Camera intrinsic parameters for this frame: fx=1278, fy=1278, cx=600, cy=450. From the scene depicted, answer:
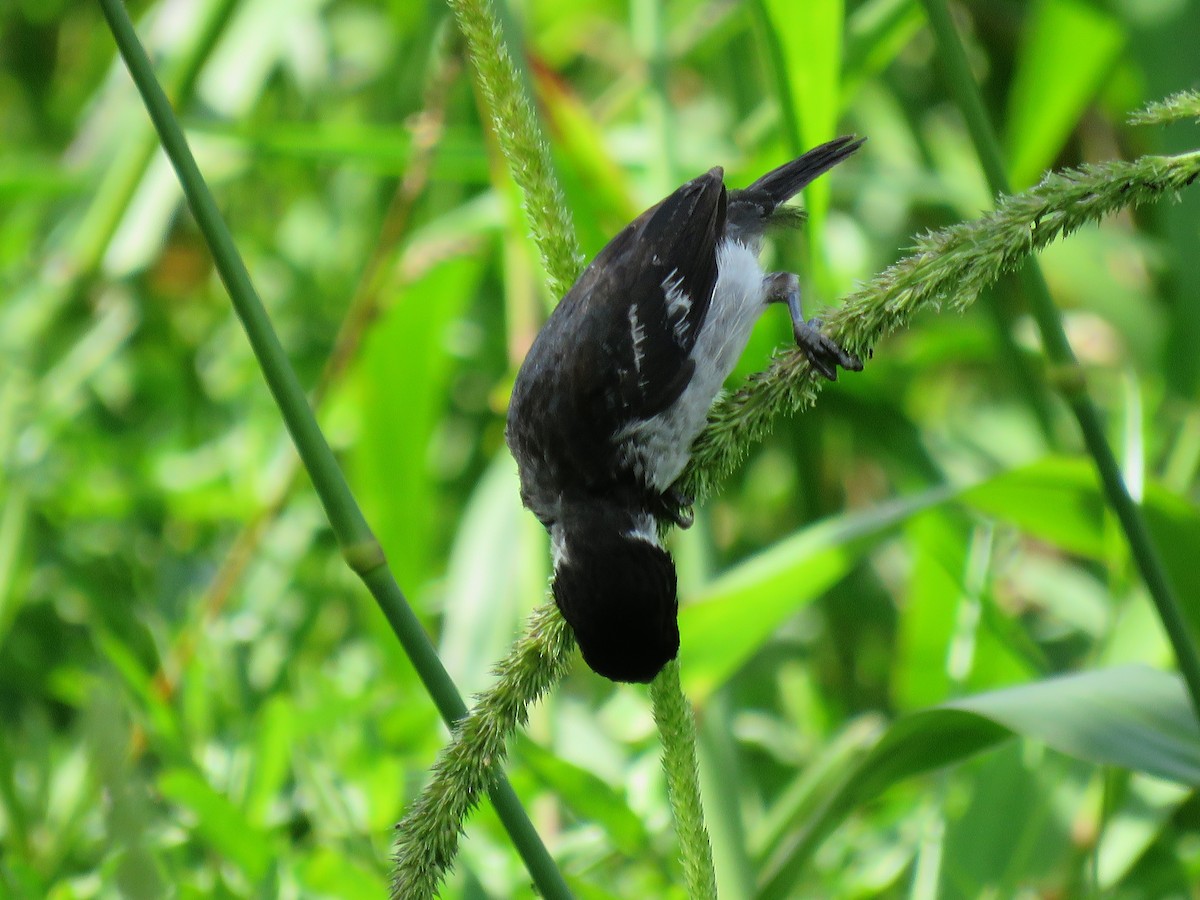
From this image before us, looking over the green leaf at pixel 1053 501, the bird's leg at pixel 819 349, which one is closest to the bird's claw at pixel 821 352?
the bird's leg at pixel 819 349

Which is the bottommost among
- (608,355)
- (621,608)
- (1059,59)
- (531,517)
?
(621,608)

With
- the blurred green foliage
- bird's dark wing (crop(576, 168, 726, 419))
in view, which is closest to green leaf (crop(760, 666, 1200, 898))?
the blurred green foliage

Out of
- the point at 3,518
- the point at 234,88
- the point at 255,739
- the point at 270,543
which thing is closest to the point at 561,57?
the point at 234,88

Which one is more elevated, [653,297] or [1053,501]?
[653,297]

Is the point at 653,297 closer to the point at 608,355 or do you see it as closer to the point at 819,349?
the point at 608,355

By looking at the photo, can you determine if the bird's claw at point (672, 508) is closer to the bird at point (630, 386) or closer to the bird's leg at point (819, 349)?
the bird at point (630, 386)

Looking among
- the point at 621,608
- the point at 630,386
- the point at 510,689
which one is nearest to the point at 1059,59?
the point at 630,386

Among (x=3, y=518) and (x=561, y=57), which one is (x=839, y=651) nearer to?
(x=3, y=518)

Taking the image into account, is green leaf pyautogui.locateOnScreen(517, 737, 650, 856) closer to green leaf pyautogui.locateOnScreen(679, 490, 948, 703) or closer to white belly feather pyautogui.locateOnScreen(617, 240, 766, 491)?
green leaf pyautogui.locateOnScreen(679, 490, 948, 703)
